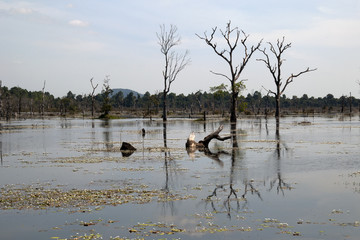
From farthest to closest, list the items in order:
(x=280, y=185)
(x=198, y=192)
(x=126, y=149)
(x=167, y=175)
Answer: (x=126, y=149) < (x=167, y=175) < (x=280, y=185) < (x=198, y=192)

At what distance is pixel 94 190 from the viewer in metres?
15.2


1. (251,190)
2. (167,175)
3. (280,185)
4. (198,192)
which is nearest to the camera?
(198,192)

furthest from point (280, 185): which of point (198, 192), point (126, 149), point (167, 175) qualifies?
point (126, 149)

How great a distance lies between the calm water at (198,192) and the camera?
34.3 feet

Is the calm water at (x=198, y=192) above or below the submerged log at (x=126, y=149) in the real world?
below

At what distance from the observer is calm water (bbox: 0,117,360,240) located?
1045 cm

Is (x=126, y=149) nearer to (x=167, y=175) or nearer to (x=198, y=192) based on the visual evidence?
(x=167, y=175)

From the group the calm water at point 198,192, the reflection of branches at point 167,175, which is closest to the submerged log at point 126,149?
the calm water at point 198,192

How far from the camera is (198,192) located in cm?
1457

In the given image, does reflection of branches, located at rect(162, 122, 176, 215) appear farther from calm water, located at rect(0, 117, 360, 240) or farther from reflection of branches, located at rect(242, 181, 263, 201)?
reflection of branches, located at rect(242, 181, 263, 201)

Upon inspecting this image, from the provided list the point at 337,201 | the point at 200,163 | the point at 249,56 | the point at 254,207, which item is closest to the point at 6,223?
the point at 254,207

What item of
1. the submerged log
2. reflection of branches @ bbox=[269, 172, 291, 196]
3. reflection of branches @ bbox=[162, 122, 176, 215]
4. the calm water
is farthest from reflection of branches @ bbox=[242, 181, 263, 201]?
the submerged log

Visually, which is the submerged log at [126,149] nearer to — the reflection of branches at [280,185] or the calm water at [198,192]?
the calm water at [198,192]

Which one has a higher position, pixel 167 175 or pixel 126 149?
pixel 126 149
